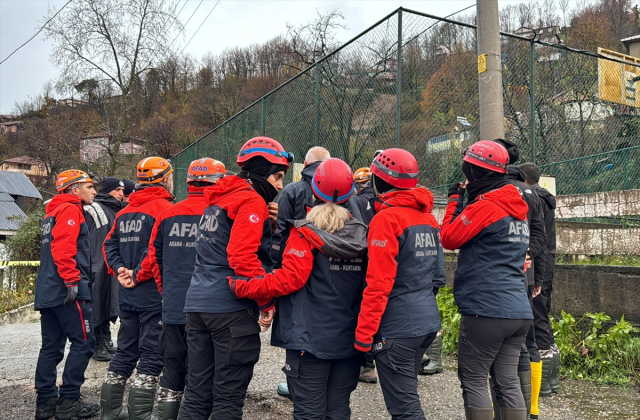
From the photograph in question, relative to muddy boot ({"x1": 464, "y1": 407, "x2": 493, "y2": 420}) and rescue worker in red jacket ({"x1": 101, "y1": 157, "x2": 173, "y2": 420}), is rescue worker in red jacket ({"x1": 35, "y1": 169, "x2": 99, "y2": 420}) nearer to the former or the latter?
rescue worker in red jacket ({"x1": 101, "y1": 157, "x2": 173, "y2": 420})

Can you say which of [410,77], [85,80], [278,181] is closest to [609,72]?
[410,77]

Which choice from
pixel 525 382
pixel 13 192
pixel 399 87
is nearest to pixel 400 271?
pixel 525 382

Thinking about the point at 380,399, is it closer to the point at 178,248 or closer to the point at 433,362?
the point at 433,362

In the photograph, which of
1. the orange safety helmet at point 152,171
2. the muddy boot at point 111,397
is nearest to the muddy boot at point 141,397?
the muddy boot at point 111,397

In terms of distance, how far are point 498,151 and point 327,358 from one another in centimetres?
187

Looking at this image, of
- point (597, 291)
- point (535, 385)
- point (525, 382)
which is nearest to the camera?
point (525, 382)

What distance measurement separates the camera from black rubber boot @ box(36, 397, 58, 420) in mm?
4605

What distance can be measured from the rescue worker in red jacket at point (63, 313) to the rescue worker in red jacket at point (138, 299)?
355 millimetres

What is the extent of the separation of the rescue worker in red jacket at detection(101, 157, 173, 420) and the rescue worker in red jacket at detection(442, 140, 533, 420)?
2366 millimetres

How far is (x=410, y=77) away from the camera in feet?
22.6

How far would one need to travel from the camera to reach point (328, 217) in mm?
3256

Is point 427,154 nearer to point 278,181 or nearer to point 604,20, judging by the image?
point 278,181

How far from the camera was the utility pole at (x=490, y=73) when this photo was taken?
219 inches

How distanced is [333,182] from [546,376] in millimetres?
3149
